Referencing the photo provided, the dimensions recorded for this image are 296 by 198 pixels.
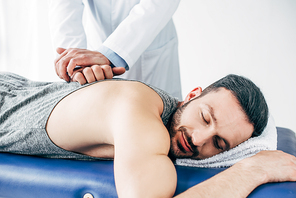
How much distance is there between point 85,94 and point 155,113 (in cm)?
23

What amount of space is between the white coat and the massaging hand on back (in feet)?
0.47

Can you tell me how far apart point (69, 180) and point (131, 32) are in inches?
27.5

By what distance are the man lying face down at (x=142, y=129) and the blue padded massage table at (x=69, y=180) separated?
0.05 m

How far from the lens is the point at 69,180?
2.50ft

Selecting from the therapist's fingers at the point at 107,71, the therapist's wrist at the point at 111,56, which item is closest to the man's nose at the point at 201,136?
the therapist's fingers at the point at 107,71

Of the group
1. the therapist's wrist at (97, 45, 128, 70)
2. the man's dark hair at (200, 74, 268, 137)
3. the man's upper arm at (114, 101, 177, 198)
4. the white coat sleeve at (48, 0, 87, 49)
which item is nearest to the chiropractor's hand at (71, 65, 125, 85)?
the therapist's wrist at (97, 45, 128, 70)

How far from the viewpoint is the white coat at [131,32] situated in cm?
119

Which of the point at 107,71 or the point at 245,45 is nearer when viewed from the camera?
the point at 107,71

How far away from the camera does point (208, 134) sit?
896mm

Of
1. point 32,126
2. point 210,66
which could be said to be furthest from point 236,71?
point 32,126

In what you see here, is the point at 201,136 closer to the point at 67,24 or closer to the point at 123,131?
the point at 123,131

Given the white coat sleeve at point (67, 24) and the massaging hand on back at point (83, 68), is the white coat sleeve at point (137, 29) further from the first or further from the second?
the white coat sleeve at point (67, 24)

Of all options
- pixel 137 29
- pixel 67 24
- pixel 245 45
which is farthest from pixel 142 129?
pixel 245 45

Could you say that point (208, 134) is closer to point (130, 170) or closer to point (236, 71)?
point (130, 170)
